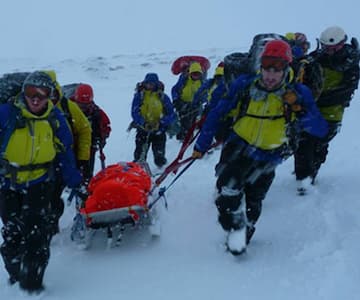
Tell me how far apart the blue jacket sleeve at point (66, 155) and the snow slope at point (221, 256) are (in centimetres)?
106

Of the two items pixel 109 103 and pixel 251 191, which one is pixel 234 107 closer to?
pixel 251 191

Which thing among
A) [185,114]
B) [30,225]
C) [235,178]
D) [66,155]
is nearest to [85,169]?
[66,155]

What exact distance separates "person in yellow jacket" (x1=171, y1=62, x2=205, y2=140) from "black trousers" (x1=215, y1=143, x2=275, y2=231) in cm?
601

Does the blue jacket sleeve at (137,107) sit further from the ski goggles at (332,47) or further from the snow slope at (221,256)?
the ski goggles at (332,47)

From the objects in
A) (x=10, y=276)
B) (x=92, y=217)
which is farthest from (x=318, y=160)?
(x=10, y=276)

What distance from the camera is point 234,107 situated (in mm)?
4812

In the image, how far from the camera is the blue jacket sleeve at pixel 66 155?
14.9 ft

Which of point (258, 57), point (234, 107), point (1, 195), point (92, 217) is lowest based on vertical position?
point (92, 217)

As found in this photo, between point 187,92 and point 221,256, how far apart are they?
6.33m

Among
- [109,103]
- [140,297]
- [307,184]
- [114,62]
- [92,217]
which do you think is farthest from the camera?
[114,62]

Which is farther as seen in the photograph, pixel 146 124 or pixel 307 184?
pixel 146 124

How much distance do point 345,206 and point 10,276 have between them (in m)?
4.04

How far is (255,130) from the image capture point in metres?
4.74

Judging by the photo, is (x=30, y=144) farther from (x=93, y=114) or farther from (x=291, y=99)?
Result: (x=93, y=114)
